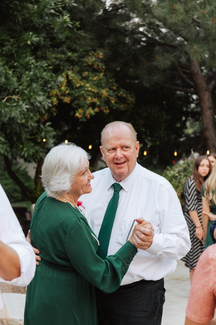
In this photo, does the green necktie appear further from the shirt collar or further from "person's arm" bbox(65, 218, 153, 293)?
"person's arm" bbox(65, 218, 153, 293)

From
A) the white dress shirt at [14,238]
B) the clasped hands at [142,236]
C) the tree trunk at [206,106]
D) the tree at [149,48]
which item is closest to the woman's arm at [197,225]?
the clasped hands at [142,236]

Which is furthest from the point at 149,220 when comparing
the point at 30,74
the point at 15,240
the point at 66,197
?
the point at 30,74

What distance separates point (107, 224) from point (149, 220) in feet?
0.84

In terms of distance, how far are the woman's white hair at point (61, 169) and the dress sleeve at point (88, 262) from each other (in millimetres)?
229

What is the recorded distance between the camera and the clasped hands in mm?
2158

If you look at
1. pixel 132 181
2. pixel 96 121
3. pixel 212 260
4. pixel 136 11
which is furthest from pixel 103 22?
pixel 212 260

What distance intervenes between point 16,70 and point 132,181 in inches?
223

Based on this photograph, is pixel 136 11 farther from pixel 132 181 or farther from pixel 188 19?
pixel 132 181

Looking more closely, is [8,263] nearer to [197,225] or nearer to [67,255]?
[67,255]

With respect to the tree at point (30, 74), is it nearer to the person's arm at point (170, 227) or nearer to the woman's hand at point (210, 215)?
the woman's hand at point (210, 215)

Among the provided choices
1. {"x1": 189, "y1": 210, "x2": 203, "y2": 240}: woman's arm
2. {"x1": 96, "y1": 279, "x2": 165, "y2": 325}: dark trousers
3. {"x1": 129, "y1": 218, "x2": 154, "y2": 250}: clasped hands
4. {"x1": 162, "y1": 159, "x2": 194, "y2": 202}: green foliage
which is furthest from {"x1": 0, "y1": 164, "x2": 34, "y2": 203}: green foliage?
{"x1": 129, "y1": 218, "x2": 154, "y2": 250}: clasped hands

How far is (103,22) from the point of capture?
40.5 ft

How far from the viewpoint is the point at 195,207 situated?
594cm

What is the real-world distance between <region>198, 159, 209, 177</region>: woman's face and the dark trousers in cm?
372
